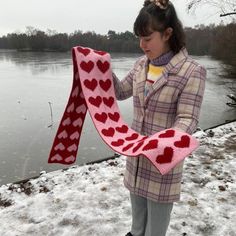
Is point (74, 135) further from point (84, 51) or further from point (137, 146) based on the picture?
point (137, 146)

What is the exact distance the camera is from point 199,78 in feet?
5.41

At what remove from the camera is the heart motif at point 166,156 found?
1367 mm

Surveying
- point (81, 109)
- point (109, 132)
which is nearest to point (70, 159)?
point (81, 109)

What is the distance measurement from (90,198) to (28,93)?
984 centimetres

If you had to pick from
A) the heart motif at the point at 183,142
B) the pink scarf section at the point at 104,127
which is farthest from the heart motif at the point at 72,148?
the heart motif at the point at 183,142

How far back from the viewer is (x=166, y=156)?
137 centimetres

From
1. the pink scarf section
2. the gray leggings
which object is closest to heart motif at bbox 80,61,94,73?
the pink scarf section

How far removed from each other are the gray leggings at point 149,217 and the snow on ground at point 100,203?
550 millimetres

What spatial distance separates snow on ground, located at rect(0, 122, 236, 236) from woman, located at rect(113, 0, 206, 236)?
93 centimetres

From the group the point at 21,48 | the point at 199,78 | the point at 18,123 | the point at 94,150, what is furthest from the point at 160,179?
the point at 21,48

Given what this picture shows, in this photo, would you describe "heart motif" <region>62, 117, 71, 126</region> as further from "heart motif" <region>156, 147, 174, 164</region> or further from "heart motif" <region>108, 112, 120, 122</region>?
"heart motif" <region>156, 147, 174, 164</region>

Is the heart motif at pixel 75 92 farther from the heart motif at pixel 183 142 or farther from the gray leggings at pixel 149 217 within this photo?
the heart motif at pixel 183 142

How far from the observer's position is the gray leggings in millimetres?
1959

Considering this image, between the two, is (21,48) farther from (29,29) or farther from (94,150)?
(94,150)
